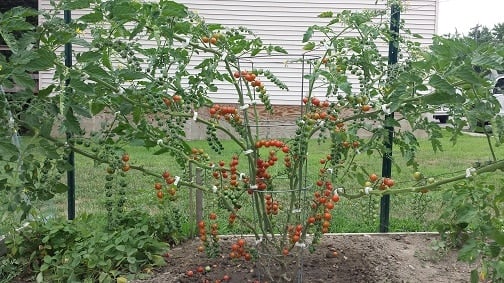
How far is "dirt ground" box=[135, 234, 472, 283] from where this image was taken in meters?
3.51

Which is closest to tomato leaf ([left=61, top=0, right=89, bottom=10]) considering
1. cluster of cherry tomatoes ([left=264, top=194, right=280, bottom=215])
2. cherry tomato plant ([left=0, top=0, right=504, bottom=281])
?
cherry tomato plant ([left=0, top=0, right=504, bottom=281])

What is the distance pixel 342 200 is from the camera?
545cm

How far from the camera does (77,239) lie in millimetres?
3611

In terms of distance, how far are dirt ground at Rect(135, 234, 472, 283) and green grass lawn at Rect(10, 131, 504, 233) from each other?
0.22 m

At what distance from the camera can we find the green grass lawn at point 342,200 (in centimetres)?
393

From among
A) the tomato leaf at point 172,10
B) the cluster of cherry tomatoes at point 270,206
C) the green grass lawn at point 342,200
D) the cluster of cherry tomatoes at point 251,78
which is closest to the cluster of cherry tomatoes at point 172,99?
the cluster of cherry tomatoes at point 251,78

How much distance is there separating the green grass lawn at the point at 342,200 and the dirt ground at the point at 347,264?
22 centimetres

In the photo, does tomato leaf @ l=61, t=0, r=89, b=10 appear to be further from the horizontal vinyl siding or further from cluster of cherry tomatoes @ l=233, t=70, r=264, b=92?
the horizontal vinyl siding

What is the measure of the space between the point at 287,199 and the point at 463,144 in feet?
20.6

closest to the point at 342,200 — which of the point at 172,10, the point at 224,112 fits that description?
the point at 224,112

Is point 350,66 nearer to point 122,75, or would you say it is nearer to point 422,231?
point 122,75

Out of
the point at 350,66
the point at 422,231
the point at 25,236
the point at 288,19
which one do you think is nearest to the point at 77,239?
the point at 25,236

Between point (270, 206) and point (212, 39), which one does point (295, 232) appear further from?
point (212, 39)

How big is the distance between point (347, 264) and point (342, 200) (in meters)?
1.78
